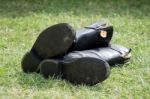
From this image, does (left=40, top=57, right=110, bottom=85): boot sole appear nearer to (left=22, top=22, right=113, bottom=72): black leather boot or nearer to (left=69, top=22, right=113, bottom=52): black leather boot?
(left=22, top=22, right=113, bottom=72): black leather boot

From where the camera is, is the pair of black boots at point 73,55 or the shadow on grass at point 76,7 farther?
the shadow on grass at point 76,7

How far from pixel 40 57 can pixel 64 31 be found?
0.24 m

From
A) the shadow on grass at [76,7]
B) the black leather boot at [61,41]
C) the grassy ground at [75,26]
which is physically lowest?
the grassy ground at [75,26]

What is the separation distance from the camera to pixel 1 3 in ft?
16.9

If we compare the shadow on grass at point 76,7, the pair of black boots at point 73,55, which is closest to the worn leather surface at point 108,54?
the pair of black boots at point 73,55

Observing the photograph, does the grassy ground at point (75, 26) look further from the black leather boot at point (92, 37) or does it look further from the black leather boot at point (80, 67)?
the black leather boot at point (92, 37)

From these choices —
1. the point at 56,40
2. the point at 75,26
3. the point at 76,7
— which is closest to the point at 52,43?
the point at 56,40

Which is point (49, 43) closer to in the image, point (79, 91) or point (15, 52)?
point (79, 91)

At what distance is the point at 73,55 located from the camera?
2.61 m

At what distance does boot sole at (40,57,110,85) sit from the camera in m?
2.43

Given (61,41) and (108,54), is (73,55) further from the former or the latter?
(108,54)

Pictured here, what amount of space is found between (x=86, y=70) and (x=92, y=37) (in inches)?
16.7

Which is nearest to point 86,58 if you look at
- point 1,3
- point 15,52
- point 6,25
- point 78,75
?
point 78,75

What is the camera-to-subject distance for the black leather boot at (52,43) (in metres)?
2.57
